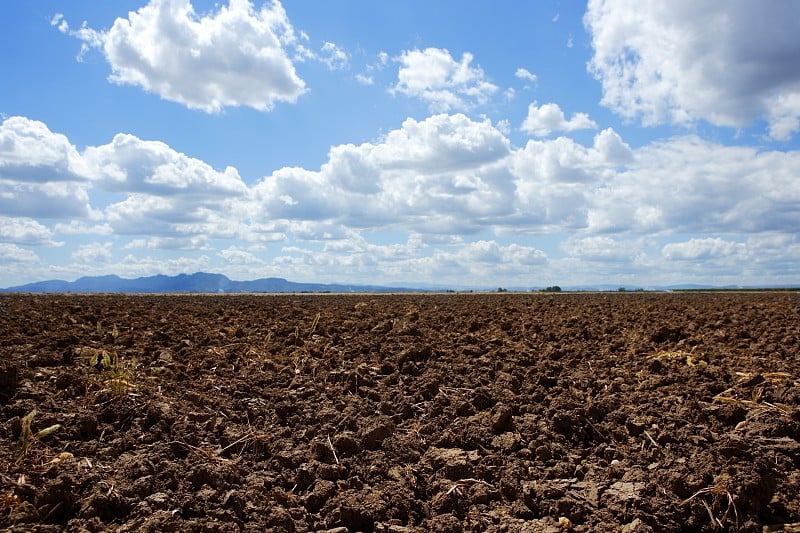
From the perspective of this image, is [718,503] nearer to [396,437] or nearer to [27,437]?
[396,437]

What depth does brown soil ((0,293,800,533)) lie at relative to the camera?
4.57 metres

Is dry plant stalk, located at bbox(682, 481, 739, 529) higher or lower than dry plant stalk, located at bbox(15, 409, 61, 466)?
lower

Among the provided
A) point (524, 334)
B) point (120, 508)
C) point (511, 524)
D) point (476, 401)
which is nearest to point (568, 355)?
point (524, 334)

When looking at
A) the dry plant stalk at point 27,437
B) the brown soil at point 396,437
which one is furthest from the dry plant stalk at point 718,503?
the dry plant stalk at point 27,437

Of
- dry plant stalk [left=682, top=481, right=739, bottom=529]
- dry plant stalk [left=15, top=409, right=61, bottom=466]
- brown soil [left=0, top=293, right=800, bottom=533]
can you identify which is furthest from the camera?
dry plant stalk [left=15, top=409, right=61, bottom=466]

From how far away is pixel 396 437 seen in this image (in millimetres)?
6027

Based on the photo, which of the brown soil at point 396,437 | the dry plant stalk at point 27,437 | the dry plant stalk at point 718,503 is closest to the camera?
the dry plant stalk at point 718,503

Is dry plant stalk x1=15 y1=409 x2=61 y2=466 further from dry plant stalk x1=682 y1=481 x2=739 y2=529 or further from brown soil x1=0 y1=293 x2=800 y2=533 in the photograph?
dry plant stalk x1=682 y1=481 x2=739 y2=529

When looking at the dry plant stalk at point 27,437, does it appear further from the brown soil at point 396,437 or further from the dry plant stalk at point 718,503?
the dry plant stalk at point 718,503

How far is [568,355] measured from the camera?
31.8 ft

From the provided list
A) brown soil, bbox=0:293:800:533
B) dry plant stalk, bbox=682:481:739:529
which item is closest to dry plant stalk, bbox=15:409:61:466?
brown soil, bbox=0:293:800:533

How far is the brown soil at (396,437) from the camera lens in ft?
15.0

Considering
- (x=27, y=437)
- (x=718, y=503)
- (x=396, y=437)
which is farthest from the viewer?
(x=396, y=437)

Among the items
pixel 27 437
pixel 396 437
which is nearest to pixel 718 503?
pixel 396 437
